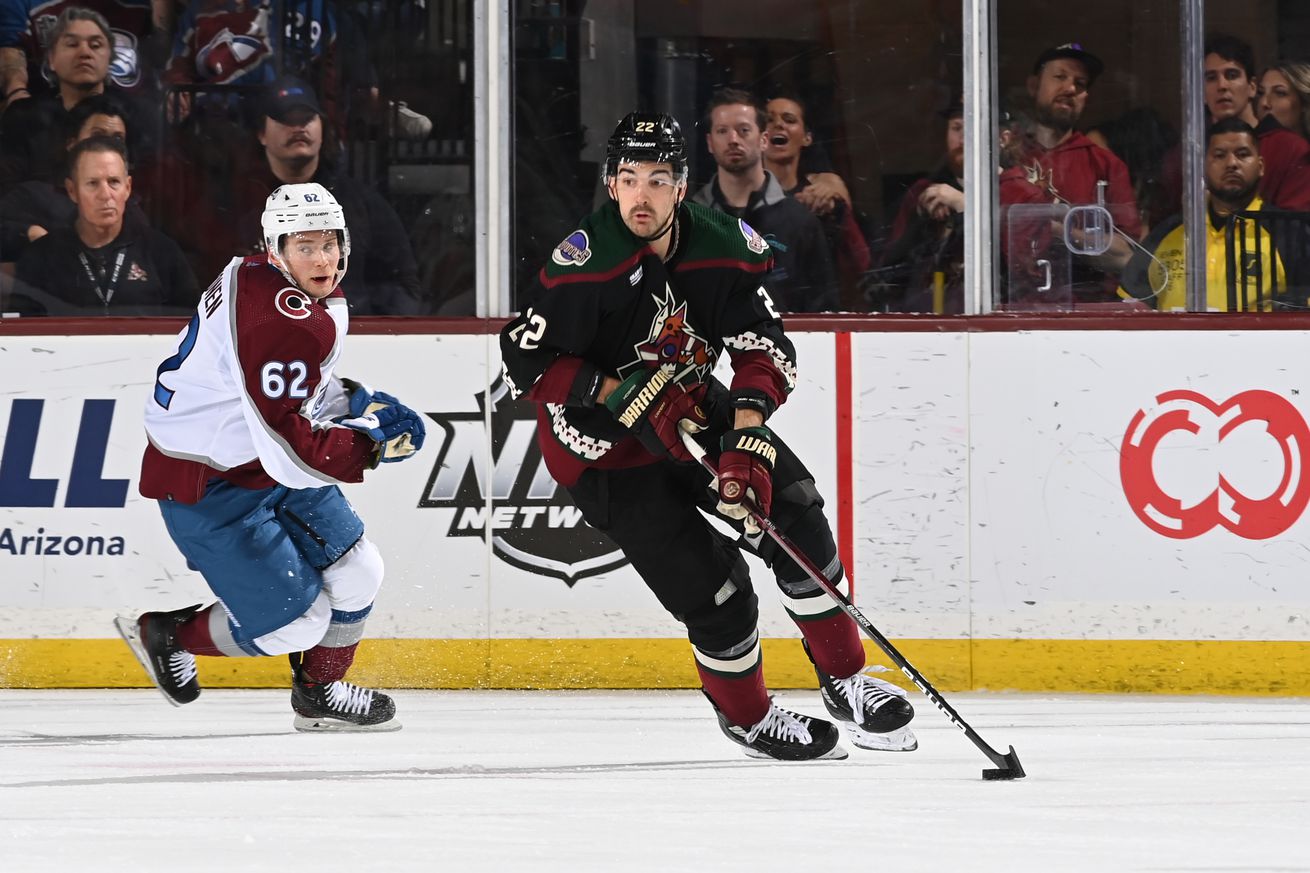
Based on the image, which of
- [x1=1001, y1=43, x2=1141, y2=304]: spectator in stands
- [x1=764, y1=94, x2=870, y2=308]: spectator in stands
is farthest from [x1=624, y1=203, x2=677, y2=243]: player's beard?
[x1=1001, y1=43, x2=1141, y2=304]: spectator in stands

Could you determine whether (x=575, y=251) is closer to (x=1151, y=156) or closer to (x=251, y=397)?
(x=251, y=397)

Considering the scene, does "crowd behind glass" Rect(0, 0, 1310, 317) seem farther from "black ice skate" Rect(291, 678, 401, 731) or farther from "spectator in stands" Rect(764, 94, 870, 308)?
"black ice skate" Rect(291, 678, 401, 731)

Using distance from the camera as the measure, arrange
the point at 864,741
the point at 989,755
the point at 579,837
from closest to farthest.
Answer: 1. the point at 579,837
2. the point at 989,755
3. the point at 864,741

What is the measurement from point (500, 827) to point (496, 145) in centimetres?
238

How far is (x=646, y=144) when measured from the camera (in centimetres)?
330

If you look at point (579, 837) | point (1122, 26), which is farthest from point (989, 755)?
point (1122, 26)

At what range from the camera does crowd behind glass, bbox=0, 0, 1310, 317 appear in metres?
4.68

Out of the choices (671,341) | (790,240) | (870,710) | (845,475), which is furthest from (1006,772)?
(790,240)

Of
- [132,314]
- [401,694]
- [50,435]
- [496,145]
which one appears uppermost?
[496,145]

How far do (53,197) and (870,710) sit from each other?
257 cm

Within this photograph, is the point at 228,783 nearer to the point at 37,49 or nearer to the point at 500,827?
the point at 500,827

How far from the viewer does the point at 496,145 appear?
15.7 feet

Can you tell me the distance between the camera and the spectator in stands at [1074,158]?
15.4ft

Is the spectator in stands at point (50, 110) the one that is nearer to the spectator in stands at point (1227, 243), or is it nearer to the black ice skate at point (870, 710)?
the black ice skate at point (870, 710)
